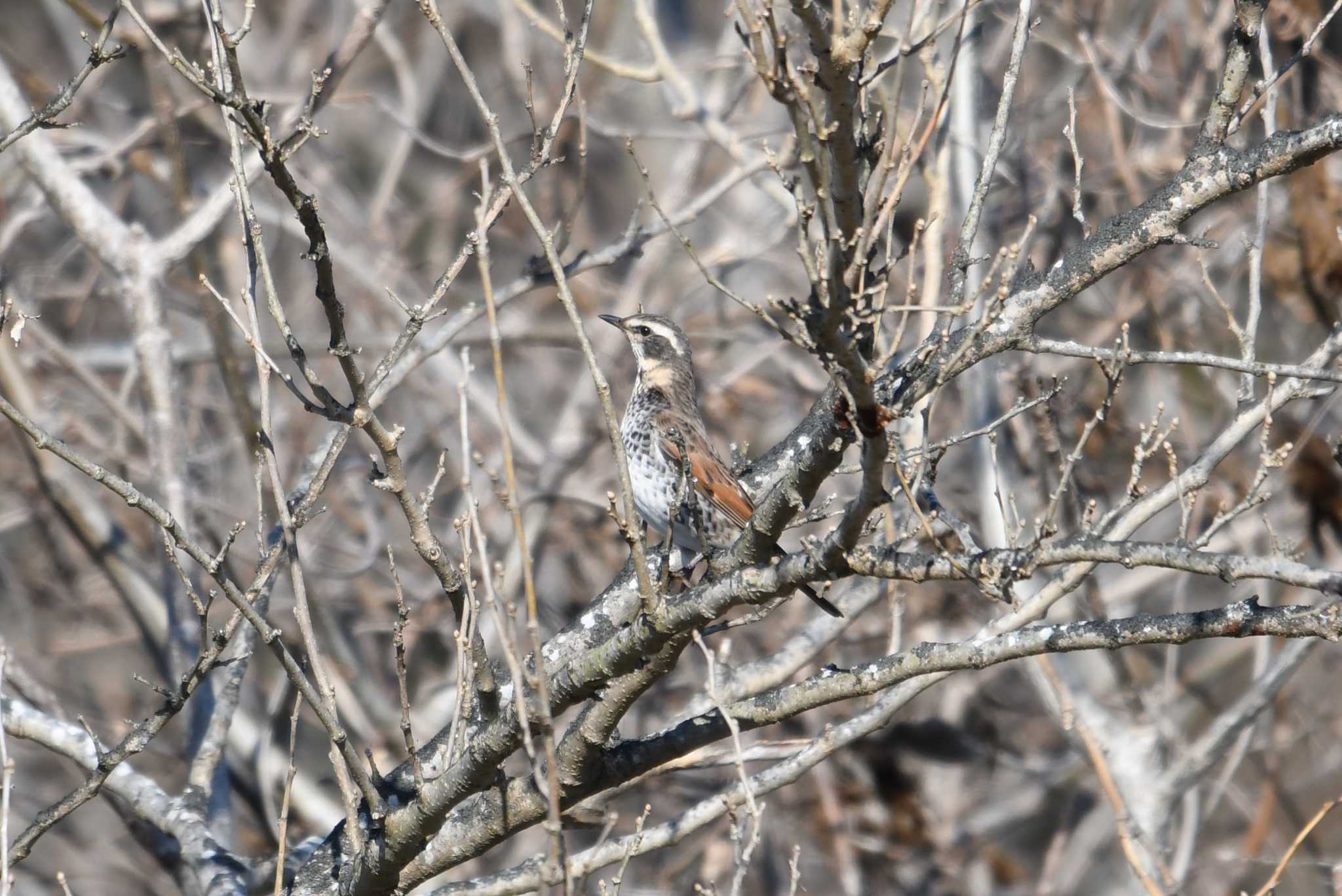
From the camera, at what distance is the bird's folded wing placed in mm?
6055

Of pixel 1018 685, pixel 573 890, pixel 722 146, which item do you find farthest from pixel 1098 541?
pixel 1018 685

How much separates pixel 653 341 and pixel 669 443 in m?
0.87

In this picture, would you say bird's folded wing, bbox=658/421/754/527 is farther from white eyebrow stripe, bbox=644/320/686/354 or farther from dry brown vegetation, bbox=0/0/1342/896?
white eyebrow stripe, bbox=644/320/686/354

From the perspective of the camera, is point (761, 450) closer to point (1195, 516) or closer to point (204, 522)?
point (1195, 516)

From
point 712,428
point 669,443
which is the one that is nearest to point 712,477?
point 669,443

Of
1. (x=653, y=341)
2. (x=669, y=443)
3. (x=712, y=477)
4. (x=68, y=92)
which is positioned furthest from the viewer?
(x=653, y=341)

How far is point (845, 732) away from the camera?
4.62m

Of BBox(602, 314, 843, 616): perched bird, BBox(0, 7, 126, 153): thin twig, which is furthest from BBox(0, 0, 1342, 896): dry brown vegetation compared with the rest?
BBox(602, 314, 843, 616): perched bird

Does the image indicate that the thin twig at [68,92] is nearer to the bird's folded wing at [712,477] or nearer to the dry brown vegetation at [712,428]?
the dry brown vegetation at [712,428]

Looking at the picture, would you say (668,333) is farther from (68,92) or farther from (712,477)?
(68,92)

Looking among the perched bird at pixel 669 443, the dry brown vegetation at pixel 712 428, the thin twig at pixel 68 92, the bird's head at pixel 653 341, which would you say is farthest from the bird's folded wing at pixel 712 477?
the thin twig at pixel 68 92

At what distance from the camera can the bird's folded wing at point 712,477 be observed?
6055 mm

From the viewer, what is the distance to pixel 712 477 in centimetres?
617

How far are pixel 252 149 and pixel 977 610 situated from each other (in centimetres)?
579
